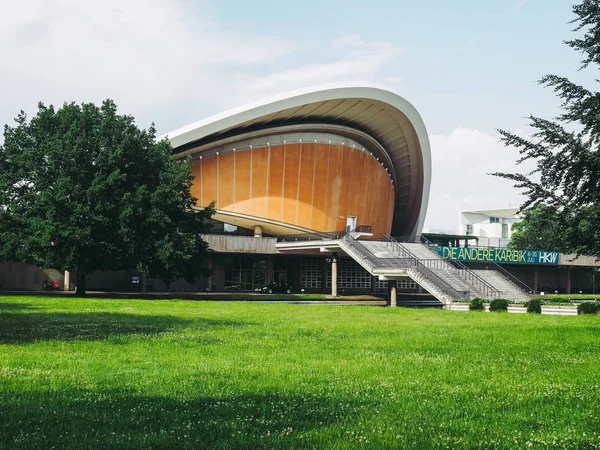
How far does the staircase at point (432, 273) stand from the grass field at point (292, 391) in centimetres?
2167

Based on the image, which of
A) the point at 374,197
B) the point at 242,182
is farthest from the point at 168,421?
the point at 374,197

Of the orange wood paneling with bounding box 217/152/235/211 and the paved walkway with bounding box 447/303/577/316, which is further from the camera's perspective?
the orange wood paneling with bounding box 217/152/235/211

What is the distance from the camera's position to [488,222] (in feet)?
486

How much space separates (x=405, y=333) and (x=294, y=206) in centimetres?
4235

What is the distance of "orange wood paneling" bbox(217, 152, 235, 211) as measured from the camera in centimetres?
5662

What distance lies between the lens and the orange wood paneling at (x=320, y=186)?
60.4 m

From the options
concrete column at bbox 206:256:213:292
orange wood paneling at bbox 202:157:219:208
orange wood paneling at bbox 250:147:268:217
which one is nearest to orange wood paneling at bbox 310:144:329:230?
orange wood paneling at bbox 250:147:268:217

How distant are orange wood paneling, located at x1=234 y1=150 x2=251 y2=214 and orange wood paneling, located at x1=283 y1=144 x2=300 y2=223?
144 inches

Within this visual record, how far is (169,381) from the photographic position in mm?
9070

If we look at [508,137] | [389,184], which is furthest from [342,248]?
[508,137]

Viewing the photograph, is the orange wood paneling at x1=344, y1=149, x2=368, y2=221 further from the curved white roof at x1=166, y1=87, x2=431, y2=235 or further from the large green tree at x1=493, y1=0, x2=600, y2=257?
the large green tree at x1=493, y1=0, x2=600, y2=257

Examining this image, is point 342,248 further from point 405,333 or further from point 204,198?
point 405,333

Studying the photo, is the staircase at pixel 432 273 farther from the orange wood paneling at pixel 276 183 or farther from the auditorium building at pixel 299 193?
the orange wood paneling at pixel 276 183

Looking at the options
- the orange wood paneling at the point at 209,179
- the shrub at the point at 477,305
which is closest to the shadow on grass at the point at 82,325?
the shrub at the point at 477,305
